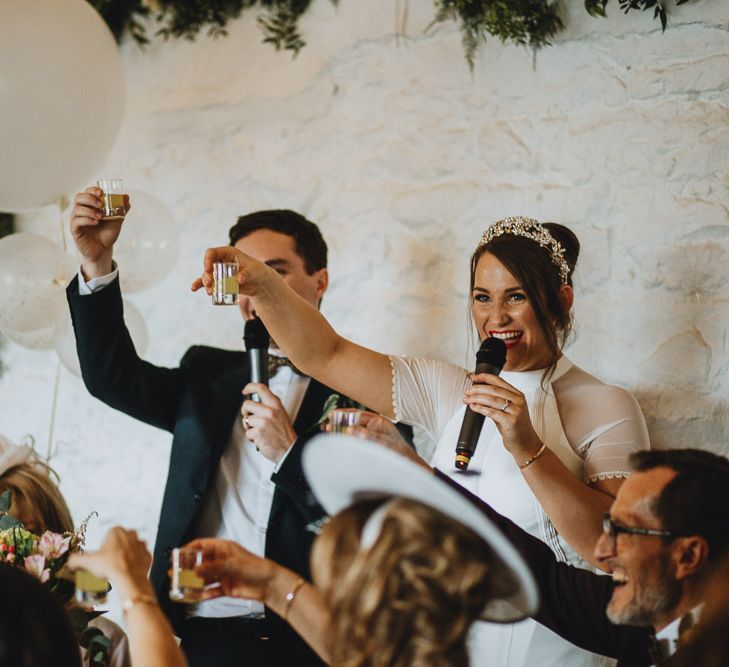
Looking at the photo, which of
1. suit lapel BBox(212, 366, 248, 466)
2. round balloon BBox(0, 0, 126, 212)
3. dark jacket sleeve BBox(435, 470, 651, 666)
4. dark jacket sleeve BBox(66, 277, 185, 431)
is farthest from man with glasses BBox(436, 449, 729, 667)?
round balloon BBox(0, 0, 126, 212)

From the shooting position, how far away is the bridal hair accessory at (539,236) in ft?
8.25

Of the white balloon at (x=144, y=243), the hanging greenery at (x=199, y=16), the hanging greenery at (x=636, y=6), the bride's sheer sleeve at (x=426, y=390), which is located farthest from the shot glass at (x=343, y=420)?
the hanging greenery at (x=199, y=16)

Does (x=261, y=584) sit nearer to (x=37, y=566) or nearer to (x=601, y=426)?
(x=37, y=566)

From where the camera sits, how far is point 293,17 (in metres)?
3.49

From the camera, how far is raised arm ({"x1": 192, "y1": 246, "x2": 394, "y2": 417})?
246 centimetres

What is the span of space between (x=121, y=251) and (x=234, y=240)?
1.20ft

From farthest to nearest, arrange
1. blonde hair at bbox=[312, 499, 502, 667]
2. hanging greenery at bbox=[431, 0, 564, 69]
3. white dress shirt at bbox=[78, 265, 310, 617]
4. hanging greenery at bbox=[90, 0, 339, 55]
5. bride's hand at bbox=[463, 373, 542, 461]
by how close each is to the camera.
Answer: hanging greenery at bbox=[90, 0, 339, 55] → hanging greenery at bbox=[431, 0, 564, 69] → white dress shirt at bbox=[78, 265, 310, 617] → bride's hand at bbox=[463, 373, 542, 461] → blonde hair at bbox=[312, 499, 502, 667]

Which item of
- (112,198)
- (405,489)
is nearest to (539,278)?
(112,198)

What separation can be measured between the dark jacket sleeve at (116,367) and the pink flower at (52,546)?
771 millimetres

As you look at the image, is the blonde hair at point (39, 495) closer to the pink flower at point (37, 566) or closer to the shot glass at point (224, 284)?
the pink flower at point (37, 566)

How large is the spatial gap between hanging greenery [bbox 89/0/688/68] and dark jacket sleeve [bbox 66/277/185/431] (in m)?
1.31

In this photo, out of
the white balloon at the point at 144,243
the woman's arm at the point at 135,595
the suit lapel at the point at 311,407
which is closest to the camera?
the woman's arm at the point at 135,595

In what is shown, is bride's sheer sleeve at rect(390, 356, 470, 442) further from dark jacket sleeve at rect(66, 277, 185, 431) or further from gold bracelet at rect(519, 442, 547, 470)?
dark jacket sleeve at rect(66, 277, 185, 431)

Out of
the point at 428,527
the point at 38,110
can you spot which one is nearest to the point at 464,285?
the point at 38,110
